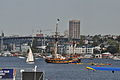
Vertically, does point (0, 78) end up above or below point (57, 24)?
below

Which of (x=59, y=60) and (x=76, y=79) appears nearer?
(x=76, y=79)

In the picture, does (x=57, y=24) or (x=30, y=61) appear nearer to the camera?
(x=30, y=61)

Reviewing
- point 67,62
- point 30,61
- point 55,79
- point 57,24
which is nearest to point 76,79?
point 55,79

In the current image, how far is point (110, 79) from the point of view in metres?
58.7

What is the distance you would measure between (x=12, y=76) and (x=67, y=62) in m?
109

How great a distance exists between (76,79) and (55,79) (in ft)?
8.39

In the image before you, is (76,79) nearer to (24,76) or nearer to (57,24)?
(24,76)

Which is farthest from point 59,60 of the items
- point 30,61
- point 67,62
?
point 30,61

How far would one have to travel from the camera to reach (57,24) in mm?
156750

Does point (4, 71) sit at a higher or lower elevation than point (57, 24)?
lower

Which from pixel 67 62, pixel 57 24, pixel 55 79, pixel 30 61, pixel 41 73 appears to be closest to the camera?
pixel 41 73

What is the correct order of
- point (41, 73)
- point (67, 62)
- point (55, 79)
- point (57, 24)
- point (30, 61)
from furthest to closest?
1. point (57, 24)
2. point (67, 62)
3. point (30, 61)
4. point (55, 79)
5. point (41, 73)

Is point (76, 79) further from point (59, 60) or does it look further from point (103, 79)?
point (59, 60)

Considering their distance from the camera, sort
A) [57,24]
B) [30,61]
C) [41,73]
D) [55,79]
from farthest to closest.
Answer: [57,24]
[30,61]
[55,79]
[41,73]
